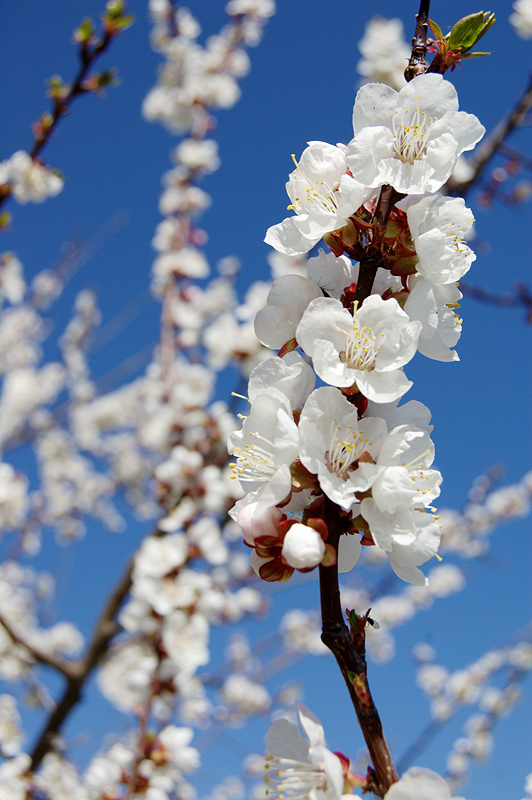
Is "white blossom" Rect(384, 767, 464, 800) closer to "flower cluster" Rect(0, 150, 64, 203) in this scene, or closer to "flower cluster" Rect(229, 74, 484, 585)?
"flower cluster" Rect(229, 74, 484, 585)

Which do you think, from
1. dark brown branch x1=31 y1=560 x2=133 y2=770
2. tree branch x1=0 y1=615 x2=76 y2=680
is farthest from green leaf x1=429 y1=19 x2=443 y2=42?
dark brown branch x1=31 y1=560 x2=133 y2=770

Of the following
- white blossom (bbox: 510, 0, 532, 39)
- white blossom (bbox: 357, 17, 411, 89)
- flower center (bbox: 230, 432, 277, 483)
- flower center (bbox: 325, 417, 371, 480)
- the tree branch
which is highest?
white blossom (bbox: 357, 17, 411, 89)

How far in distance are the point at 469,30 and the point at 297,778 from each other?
1.23 metres

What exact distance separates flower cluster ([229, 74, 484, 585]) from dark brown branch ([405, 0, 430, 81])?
Answer: 4 cm

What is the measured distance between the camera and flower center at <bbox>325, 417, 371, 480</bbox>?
2.82 feet

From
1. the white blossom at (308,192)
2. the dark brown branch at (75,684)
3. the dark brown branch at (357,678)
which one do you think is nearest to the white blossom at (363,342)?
the white blossom at (308,192)

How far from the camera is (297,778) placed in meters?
0.86

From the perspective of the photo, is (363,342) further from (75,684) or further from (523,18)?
(75,684)

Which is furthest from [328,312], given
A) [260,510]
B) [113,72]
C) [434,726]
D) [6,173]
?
[434,726]

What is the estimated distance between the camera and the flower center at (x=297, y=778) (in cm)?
84

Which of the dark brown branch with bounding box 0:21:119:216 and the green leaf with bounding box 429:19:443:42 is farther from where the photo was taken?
the dark brown branch with bounding box 0:21:119:216

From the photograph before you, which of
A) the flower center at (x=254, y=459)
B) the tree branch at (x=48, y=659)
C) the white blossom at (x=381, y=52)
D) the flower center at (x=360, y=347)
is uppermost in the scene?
the white blossom at (x=381, y=52)

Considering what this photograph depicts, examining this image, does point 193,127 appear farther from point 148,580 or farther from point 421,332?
point 421,332

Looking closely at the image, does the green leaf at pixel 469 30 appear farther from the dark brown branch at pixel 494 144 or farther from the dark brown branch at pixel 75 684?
the dark brown branch at pixel 75 684
